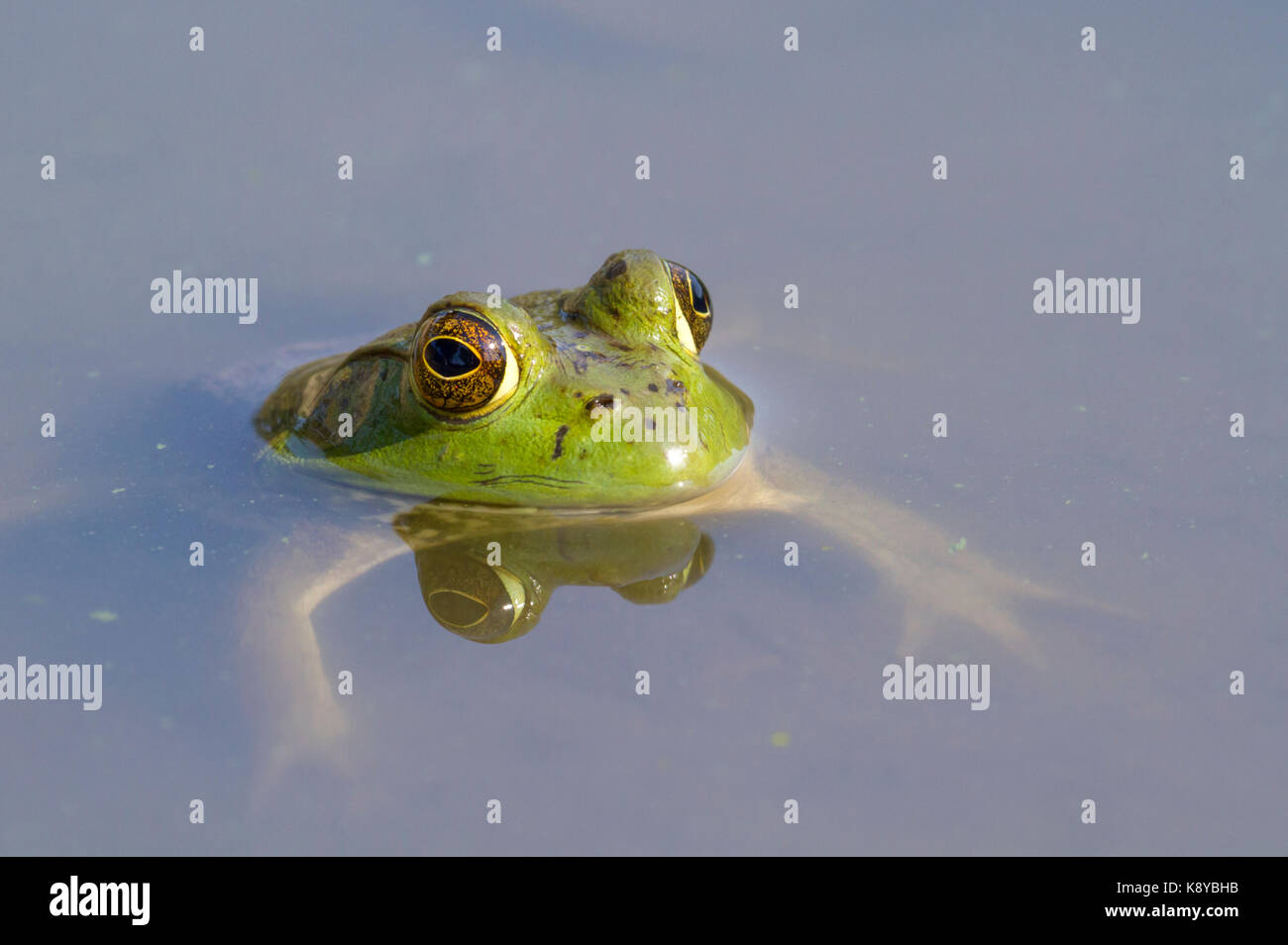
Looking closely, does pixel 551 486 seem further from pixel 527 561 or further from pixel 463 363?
pixel 463 363

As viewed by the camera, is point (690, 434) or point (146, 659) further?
point (690, 434)

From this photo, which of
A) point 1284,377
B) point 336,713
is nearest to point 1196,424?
point 1284,377

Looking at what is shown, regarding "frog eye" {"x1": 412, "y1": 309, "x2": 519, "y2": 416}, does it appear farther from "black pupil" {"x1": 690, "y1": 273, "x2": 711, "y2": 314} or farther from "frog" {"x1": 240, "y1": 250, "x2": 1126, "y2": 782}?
"black pupil" {"x1": 690, "y1": 273, "x2": 711, "y2": 314}

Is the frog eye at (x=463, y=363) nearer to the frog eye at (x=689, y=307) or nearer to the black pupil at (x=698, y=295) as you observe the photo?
the frog eye at (x=689, y=307)

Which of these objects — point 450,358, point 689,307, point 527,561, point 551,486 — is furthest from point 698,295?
point 527,561

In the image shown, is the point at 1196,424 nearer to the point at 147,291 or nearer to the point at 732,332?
the point at 732,332

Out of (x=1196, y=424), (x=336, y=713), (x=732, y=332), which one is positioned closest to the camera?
(x=336, y=713)

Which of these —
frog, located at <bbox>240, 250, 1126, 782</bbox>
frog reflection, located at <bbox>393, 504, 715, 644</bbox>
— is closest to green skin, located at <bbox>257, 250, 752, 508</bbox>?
frog, located at <bbox>240, 250, 1126, 782</bbox>

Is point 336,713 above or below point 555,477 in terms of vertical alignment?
below
